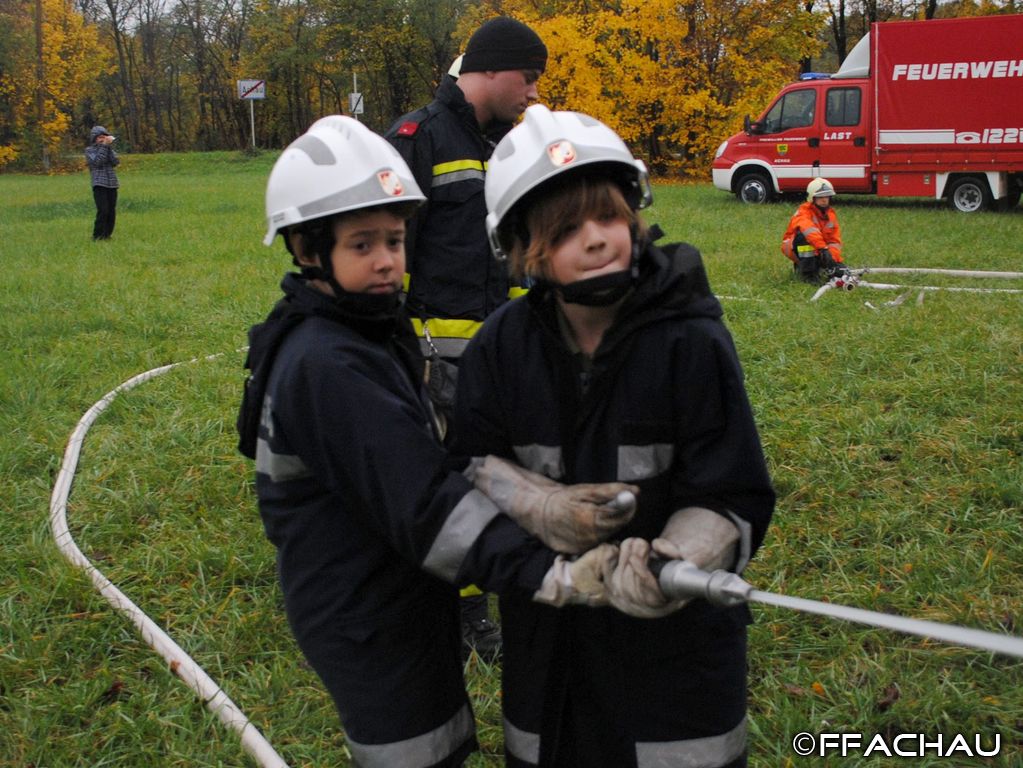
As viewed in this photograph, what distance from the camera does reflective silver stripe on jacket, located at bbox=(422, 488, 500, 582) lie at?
167 centimetres

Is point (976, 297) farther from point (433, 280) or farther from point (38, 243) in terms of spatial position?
point (38, 243)

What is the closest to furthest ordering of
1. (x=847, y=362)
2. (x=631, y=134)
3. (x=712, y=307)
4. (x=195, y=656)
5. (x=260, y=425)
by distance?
(x=712, y=307) → (x=260, y=425) → (x=195, y=656) → (x=847, y=362) → (x=631, y=134)

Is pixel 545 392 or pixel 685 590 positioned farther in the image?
pixel 545 392

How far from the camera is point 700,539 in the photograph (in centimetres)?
163

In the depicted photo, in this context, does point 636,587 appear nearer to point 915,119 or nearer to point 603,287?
point 603,287

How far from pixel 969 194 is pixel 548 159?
1568cm

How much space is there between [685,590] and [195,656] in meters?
2.25

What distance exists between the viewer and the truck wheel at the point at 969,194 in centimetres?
1513

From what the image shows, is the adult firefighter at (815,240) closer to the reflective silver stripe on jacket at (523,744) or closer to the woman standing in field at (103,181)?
the reflective silver stripe on jacket at (523,744)

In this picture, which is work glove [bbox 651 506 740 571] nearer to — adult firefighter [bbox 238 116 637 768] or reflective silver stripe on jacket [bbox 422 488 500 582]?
adult firefighter [bbox 238 116 637 768]

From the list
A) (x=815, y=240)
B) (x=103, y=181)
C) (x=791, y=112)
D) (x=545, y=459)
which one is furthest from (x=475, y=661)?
(x=791, y=112)

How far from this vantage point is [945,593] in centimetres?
329

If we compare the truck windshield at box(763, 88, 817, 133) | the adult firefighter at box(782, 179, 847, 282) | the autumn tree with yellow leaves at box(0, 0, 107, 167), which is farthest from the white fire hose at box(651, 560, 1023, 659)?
the autumn tree with yellow leaves at box(0, 0, 107, 167)

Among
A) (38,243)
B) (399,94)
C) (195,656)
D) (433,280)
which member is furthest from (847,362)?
(399,94)
